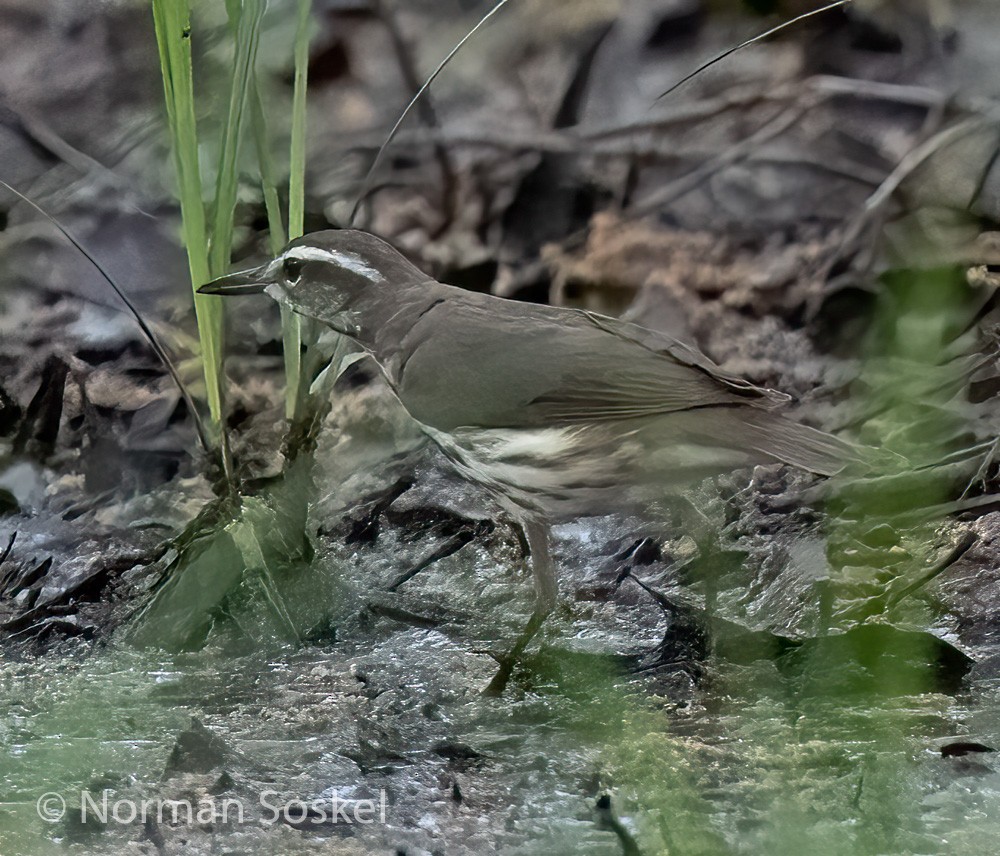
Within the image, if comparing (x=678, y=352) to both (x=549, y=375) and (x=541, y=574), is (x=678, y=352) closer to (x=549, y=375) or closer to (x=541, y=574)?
(x=549, y=375)

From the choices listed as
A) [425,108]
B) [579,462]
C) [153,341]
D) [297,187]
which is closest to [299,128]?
[297,187]

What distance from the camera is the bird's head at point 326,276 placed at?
5.16 ft

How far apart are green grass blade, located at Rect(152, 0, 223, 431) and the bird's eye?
14 centimetres

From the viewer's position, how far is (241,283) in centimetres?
158

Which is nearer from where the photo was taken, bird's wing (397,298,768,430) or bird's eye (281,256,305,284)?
bird's wing (397,298,768,430)

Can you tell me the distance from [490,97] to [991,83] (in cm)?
79

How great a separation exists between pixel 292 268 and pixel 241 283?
0.08 metres

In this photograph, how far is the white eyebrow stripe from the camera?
157cm

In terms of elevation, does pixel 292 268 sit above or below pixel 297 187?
below

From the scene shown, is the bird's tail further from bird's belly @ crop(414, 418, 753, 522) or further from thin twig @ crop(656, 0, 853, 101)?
thin twig @ crop(656, 0, 853, 101)


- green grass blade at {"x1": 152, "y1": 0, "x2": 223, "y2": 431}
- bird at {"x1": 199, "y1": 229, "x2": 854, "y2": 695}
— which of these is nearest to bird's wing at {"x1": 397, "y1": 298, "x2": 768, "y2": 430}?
bird at {"x1": 199, "y1": 229, "x2": 854, "y2": 695}

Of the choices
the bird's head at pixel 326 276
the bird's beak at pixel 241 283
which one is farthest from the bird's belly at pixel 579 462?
the bird's beak at pixel 241 283

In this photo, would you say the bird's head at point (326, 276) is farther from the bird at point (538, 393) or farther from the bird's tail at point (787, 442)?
the bird's tail at point (787, 442)

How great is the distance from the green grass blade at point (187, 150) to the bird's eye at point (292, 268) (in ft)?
0.45
